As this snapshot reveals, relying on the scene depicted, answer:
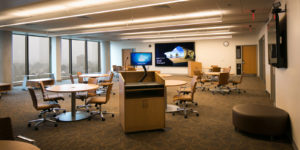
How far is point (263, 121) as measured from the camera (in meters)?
3.53

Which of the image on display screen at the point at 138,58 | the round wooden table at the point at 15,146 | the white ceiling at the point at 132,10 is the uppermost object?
the white ceiling at the point at 132,10

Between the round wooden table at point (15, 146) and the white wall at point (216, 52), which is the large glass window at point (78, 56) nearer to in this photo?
the white wall at point (216, 52)

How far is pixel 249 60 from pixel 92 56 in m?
12.6

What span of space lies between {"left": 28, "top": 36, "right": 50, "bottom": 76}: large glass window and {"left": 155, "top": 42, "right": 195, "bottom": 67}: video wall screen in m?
8.84

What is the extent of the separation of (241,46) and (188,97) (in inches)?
474

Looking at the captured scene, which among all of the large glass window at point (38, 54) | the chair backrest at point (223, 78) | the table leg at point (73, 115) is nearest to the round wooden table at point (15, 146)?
the table leg at point (73, 115)

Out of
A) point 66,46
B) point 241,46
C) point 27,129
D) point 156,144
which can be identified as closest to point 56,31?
point 66,46

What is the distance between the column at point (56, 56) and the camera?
43.8ft

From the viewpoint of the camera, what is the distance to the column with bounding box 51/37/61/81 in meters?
13.4

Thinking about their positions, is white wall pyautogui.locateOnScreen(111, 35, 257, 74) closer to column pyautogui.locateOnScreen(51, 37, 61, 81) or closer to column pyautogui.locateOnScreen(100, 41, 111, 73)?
column pyautogui.locateOnScreen(100, 41, 111, 73)

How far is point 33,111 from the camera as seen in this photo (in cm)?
581

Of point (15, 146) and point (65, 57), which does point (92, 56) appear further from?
point (15, 146)

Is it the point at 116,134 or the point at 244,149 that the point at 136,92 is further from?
the point at 244,149

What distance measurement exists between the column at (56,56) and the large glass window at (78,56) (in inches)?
79.6
